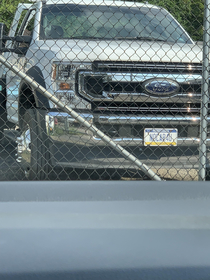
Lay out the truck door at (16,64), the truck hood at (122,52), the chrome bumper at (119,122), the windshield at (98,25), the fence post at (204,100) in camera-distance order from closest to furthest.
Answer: the fence post at (204,100)
the chrome bumper at (119,122)
the truck hood at (122,52)
the windshield at (98,25)
the truck door at (16,64)

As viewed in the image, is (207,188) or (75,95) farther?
(75,95)

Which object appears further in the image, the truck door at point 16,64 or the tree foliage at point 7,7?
the tree foliage at point 7,7

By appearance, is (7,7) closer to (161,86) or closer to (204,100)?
(161,86)

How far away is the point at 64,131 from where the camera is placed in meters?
3.79

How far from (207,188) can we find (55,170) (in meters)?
1.87

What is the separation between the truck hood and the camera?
3.88 m

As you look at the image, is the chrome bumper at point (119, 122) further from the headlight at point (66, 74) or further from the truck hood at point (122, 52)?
the truck hood at point (122, 52)

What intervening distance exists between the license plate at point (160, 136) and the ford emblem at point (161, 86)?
377mm

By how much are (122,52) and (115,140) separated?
2.90 feet

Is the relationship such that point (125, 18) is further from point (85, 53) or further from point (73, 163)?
point (73, 163)

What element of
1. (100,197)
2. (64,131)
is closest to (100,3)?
(64,131)

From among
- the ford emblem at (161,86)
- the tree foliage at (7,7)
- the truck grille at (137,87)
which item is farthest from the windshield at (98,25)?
the ford emblem at (161,86)

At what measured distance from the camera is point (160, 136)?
12.5 ft

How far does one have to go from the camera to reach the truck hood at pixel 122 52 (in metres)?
3.88
